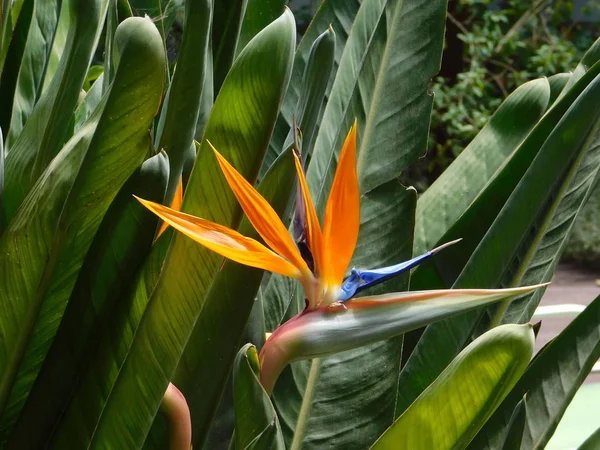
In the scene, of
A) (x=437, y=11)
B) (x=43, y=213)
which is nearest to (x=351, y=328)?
(x=43, y=213)

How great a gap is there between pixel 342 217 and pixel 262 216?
0.15ft

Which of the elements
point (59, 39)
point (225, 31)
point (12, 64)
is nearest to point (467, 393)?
point (225, 31)

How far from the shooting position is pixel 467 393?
1.23ft

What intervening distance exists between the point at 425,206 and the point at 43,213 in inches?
15.4

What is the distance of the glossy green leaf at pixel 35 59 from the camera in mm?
676

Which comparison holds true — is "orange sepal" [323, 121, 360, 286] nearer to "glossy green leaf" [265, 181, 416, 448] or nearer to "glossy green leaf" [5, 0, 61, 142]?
"glossy green leaf" [265, 181, 416, 448]

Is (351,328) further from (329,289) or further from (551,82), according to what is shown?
(551,82)

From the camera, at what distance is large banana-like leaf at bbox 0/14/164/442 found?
0.38 meters

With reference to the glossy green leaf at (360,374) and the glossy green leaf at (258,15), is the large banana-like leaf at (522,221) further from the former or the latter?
the glossy green leaf at (258,15)

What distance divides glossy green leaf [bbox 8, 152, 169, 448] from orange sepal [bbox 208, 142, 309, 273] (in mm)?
57

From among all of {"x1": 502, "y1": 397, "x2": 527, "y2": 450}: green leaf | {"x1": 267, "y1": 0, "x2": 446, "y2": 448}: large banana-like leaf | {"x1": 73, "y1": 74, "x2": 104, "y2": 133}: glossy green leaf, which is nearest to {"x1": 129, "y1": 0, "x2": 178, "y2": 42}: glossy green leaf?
{"x1": 73, "y1": 74, "x2": 104, "y2": 133}: glossy green leaf

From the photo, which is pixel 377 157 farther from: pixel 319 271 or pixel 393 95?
pixel 319 271

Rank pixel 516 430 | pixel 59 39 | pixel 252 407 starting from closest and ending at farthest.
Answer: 1. pixel 252 407
2. pixel 516 430
3. pixel 59 39

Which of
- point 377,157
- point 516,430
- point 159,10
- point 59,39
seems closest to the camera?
point 516,430
